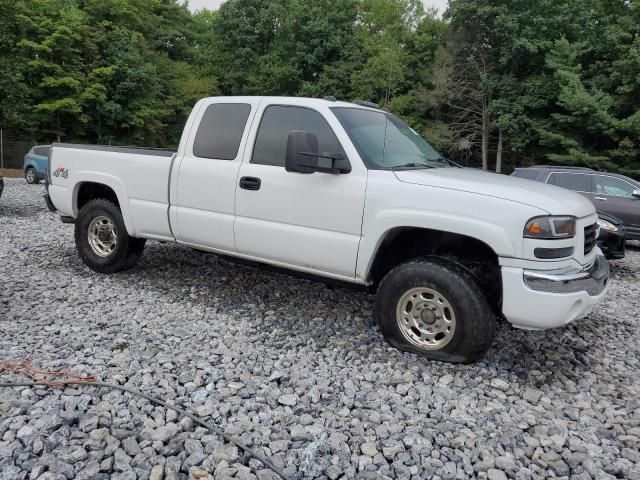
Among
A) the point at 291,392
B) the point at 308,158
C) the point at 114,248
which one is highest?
the point at 308,158

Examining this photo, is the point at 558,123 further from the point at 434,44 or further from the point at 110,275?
the point at 110,275

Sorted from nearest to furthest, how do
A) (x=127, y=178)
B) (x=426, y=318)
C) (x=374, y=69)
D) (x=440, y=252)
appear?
1. (x=426, y=318)
2. (x=440, y=252)
3. (x=127, y=178)
4. (x=374, y=69)

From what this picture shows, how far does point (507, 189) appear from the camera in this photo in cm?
347

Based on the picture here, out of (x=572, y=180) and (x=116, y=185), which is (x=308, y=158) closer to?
(x=116, y=185)

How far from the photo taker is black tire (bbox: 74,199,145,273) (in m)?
5.46

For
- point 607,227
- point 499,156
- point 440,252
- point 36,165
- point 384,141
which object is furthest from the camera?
point 499,156

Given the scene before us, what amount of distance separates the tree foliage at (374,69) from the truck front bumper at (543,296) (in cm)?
2391

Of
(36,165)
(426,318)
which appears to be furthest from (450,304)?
(36,165)

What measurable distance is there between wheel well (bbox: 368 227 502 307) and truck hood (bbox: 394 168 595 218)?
40cm

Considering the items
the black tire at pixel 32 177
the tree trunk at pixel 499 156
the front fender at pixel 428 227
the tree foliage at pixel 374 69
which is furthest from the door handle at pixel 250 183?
the tree trunk at pixel 499 156

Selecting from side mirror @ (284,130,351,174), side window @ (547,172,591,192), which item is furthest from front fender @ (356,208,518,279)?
side window @ (547,172,591,192)

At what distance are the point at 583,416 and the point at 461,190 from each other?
169 cm

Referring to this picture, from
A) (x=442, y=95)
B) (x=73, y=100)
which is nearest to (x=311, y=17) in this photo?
(x=442, y=95)

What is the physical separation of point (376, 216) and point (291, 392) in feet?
4.77
